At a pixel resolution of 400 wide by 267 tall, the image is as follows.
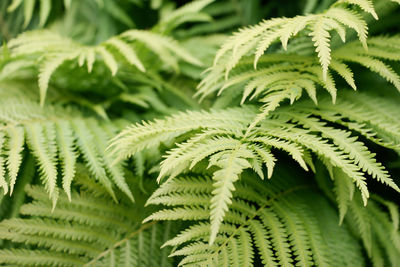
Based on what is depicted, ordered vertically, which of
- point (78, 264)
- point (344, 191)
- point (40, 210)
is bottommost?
point (78, 264)

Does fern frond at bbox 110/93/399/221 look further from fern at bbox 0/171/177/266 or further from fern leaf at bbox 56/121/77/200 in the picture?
fern at bbox 0/171/177/266

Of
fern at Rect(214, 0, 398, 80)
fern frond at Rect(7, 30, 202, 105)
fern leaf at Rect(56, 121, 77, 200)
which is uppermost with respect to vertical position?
fern at Rect(214, 0, 398, 80)

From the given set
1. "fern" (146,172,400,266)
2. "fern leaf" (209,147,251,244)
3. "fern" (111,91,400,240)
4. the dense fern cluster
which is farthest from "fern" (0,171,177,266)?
"fern leaf" (209,147,251,244)

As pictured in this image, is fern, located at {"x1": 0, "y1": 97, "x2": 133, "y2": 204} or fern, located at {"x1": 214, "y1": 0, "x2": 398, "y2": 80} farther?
fern, located at {"x1": 0, "y1": 97, "x2": 133, "y2": 204}

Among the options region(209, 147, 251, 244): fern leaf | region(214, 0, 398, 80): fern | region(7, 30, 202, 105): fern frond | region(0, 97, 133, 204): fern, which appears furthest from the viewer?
region(7, 30, 202, 105): fern frond

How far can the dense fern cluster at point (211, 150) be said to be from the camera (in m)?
0.79

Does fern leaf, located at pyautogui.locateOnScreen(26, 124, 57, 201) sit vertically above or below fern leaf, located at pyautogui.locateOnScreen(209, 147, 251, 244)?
below

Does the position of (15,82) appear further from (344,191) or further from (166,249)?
(344,191)

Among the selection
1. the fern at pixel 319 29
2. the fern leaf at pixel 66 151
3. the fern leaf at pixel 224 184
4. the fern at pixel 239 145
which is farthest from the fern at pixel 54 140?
the fern at pixel 319 29

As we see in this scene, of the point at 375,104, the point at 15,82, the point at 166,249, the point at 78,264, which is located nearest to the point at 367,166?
the point at 375,104

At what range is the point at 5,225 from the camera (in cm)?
93

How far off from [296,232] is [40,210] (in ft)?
2.25

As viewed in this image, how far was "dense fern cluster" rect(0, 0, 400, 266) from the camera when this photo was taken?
2.60ft

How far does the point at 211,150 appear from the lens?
720 millimetres
